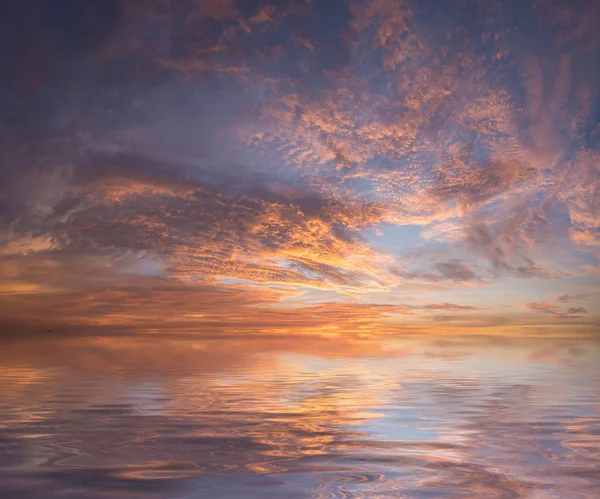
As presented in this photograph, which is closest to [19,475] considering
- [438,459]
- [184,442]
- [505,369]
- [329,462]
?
[184,442]

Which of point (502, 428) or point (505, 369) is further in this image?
point (505, 369)

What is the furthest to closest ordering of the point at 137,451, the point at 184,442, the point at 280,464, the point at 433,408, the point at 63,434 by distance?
1. the point at 433,408
2. the point at 63,434
3. the point at 184,442
4. the point at 137,451
5. the point at 280,464

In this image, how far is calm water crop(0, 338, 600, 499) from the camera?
335 inches

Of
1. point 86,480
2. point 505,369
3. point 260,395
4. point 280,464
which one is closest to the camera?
point 86,480

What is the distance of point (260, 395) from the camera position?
1930 centimetres

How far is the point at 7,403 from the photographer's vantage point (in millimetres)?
17188

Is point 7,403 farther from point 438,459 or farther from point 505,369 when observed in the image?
point 505,369

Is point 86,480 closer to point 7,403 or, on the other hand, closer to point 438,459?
point 438,459

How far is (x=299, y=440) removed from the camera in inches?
460

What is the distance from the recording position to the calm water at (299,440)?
27.9ft

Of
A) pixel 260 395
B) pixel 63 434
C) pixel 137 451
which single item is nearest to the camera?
pixel 137 451

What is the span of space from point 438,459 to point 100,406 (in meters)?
10.8

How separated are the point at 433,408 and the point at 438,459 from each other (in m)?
6.36

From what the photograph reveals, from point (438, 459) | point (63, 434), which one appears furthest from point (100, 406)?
point (438, 459)
